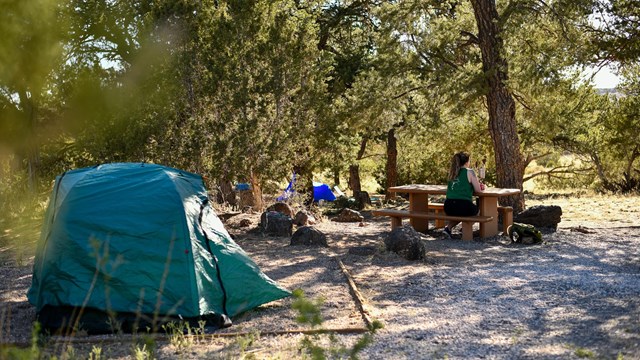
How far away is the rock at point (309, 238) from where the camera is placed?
1079 centimetres

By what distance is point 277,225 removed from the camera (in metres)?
12.0

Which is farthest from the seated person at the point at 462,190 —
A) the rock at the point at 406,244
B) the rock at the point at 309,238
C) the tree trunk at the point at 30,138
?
the tree trunk at the point at 30,138

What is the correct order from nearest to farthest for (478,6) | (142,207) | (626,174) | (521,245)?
(142,207), (521,245), (478,6), (626,174)

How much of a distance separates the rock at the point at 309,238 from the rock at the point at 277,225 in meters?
1.10

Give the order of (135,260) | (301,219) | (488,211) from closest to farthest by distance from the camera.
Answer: (135,260) → (488,211) → (301,219)

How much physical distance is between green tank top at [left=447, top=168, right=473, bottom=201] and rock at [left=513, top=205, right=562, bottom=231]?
6.54 feet

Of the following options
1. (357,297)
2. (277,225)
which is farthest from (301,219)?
(357,297)

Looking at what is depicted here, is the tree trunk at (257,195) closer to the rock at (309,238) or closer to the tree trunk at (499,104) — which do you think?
the rock at (309,238)

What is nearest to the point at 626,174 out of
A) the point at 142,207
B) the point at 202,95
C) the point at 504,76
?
the point at 504,76

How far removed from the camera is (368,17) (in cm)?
2078

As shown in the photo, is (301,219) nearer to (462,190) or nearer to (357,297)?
(462,190)

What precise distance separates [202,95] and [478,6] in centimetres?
561

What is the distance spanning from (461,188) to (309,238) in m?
2.70

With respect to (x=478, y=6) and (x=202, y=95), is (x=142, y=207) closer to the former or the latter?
(x=202, y=95)
